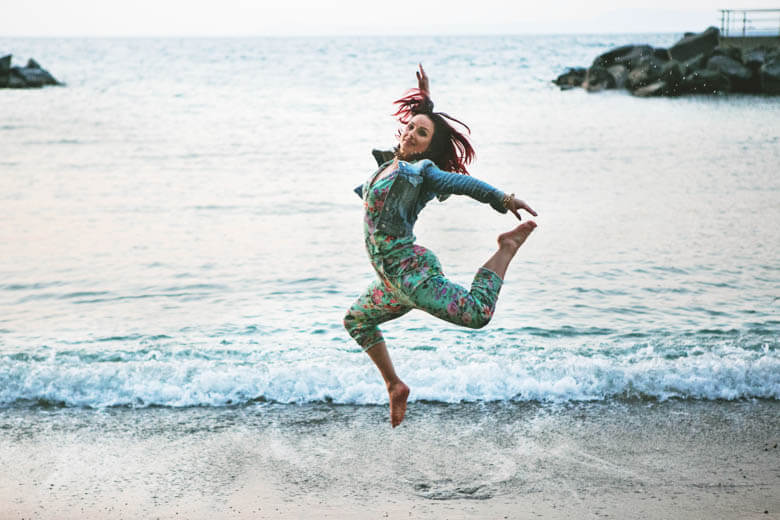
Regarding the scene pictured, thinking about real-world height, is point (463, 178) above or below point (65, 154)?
above

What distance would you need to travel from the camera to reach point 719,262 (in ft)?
37.3

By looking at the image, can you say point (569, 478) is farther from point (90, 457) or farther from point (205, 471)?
point (90, 457)

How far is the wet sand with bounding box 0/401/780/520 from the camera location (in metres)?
4.92

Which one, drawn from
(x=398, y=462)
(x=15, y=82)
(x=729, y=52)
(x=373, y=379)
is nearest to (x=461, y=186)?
(x=398, y=462)

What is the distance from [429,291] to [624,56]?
5412 cm

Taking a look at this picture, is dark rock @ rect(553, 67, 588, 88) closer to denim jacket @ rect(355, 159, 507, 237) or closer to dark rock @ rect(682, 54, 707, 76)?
dark rock @ rect(682, 54, 707, 76)

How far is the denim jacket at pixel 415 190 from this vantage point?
156 inches

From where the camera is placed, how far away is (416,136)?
14.3ft

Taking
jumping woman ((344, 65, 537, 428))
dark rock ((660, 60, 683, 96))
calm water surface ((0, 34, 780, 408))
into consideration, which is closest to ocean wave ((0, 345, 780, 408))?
calm water surface ((0, 34, 780, 408))

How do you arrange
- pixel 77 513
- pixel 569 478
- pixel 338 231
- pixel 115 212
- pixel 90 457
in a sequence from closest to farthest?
pixel 77 513
pixel 569 478
pixel 90 457
pixel 338 231
pixel 115 212

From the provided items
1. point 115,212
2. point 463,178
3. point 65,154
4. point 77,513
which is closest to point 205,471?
point 77,513

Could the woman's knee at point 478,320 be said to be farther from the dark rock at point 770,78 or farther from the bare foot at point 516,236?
the dark rock at point 770,78

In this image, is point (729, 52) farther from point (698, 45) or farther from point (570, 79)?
point (570, 79)

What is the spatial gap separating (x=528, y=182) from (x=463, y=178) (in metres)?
13.9
